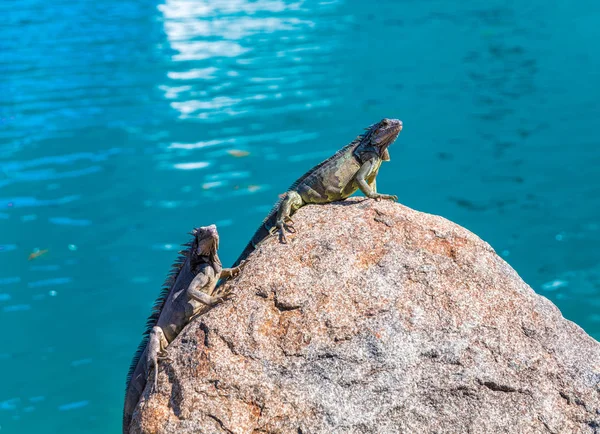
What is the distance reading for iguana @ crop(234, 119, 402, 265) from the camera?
475 cm

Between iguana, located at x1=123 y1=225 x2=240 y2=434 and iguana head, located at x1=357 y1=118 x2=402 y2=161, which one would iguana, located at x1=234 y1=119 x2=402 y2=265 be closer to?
iguana head, located at x1=357 y1=118 x2=402 y2=161

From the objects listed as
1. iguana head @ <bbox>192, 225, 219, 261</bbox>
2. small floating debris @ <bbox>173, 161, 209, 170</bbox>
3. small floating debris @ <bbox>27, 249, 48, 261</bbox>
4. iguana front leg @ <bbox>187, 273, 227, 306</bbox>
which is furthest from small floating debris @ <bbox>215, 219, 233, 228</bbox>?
iguana front leg @ <bbox>187, 273, 227, 306</bbox>

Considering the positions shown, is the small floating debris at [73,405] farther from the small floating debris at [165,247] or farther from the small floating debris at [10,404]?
the small floating debris at [165,247]

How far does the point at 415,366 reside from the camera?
3.53 metres

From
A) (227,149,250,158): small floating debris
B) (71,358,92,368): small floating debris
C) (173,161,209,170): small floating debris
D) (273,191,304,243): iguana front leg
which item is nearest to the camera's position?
(273,191,304,243): iguana front leg

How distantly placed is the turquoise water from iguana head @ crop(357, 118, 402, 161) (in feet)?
15.0

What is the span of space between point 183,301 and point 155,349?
40 centimetres

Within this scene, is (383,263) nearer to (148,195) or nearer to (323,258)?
(323,258)

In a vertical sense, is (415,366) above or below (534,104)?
above

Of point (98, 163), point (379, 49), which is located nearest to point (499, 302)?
point (98, 163)

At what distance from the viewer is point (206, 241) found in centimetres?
424

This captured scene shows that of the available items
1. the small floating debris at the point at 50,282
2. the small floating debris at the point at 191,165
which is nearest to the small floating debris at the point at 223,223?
the small floating debris at the point at 191,165

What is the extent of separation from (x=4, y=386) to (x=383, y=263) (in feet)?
19.3

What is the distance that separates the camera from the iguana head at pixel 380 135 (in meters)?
5.01
